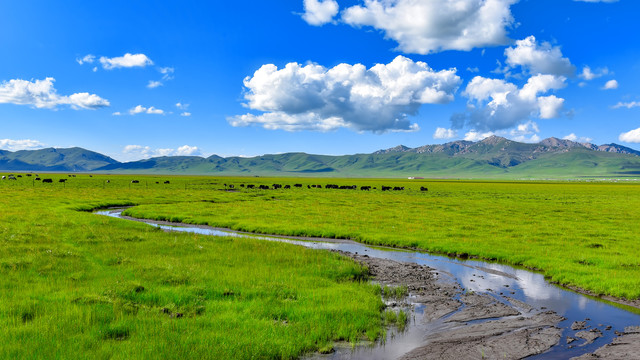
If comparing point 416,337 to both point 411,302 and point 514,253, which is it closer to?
point 411,302

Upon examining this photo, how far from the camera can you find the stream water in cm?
1034

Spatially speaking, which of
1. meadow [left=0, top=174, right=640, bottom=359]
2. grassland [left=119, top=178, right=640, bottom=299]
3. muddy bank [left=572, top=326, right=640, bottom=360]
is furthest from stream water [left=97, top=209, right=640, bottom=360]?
grassland [left=119, top=178, right=640, bottom=299]

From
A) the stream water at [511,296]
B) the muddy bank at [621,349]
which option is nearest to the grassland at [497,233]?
the stream water at [511,296]

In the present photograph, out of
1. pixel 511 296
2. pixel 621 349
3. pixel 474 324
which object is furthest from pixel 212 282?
pixel 621 349

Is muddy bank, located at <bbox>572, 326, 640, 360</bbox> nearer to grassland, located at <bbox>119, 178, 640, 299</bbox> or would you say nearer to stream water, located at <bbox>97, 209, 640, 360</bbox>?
stream water, located at <bbox>97, 209, 640, 360</bbox>

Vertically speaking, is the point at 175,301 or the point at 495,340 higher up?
the point at 175,301

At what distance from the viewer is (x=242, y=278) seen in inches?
611

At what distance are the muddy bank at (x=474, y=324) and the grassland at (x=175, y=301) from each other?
63.4 inches

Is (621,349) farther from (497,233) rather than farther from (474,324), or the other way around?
(497,233)

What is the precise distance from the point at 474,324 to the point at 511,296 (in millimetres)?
4239

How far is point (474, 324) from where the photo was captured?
12172mm

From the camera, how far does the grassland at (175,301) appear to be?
9398 millimetres

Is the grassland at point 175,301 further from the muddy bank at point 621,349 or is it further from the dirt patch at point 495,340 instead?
the muddy bank at point 621,349

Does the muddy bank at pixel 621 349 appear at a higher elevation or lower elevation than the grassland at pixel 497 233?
lower
